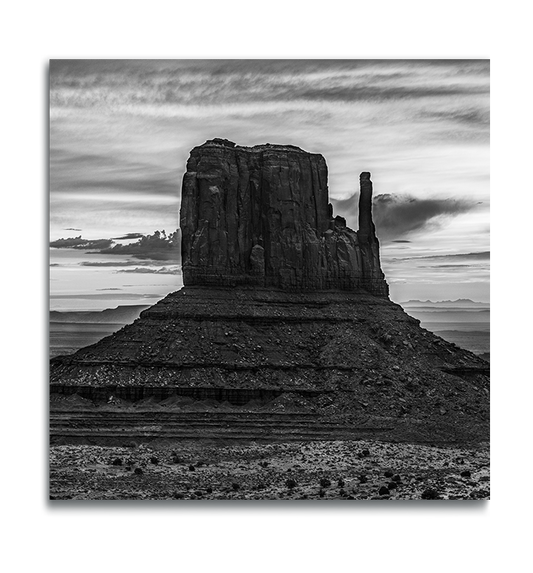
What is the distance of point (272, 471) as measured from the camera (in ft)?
181

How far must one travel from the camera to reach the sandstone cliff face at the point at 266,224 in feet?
332

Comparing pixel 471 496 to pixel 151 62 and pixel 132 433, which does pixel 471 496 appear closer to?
pixel 151 62

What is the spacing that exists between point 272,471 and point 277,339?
35.9 meters

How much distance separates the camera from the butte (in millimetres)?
77438

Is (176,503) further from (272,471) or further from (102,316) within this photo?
(102,316)

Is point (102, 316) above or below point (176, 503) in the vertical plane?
above

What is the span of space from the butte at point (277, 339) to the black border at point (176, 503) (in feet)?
121

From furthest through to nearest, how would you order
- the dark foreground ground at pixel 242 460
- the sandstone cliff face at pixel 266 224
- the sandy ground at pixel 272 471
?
the sandstone cliff face at pixel 266 224
the dark foreground ground at pixel 242 460
the sandy ground at pixel 272 471

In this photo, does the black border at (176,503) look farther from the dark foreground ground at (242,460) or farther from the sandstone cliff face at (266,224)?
the sandstone cliff face at (266,224)

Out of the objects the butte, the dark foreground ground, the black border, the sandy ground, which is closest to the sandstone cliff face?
the butte

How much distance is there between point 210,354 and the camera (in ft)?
284

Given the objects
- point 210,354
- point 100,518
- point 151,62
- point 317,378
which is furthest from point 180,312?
point 100,518

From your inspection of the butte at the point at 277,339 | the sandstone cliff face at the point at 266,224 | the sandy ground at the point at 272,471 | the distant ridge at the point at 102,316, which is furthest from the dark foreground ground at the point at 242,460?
the sandstone cliff face at the point at 266,224

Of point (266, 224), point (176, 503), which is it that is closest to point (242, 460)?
point (176, 503)
